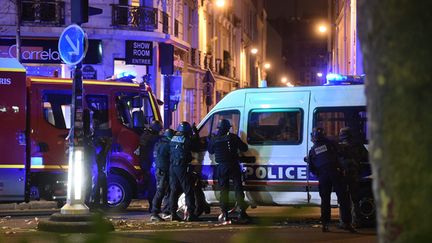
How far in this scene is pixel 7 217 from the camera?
12961 mm

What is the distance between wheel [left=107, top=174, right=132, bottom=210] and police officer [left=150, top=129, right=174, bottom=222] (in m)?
1.87

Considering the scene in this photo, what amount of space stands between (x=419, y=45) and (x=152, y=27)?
24.7 meters

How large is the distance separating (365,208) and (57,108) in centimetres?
614

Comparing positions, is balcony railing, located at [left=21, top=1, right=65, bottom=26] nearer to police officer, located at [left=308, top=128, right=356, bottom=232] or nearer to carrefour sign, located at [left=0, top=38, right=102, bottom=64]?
carrefour sign, located at [left=0, top=38, right=102, bottom=64]

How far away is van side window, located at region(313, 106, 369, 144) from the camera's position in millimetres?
10984

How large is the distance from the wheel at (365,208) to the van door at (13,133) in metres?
6.06

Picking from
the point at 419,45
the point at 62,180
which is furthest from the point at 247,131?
the point at 419,45

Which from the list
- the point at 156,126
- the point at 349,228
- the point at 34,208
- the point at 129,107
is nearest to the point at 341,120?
the point at 349,228

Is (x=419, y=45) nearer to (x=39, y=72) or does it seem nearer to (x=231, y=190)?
(x=231, y=190)

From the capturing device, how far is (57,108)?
43.2ft

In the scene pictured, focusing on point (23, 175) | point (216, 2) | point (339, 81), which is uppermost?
point (216, 2)

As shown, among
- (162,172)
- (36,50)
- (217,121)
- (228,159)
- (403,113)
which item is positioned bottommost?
(162,172)

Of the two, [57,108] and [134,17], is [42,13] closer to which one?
[134,17]

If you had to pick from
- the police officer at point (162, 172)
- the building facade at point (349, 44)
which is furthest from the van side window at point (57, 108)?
the building facade at point (349, 44)
